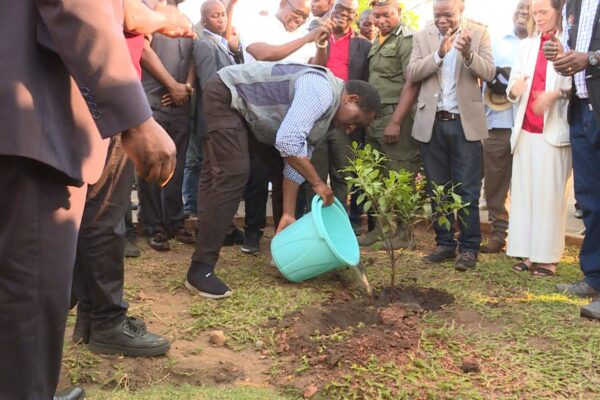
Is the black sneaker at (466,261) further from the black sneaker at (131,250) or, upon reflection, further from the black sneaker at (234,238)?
the black sneaker at (131,250)

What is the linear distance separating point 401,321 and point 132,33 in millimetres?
2049

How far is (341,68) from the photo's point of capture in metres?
6.12

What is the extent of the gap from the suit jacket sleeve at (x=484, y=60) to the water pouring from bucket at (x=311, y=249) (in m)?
1.51

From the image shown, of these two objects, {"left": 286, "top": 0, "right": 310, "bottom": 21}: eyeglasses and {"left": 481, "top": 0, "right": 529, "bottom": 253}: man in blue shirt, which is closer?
{"left": 286, "top": 0, "right": 310, "bottom": 21}: eyeglasses

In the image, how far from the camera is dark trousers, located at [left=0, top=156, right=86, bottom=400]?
1.83 metres

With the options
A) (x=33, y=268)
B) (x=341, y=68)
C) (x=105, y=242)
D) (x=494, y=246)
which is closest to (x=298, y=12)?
(x=341, y=68)

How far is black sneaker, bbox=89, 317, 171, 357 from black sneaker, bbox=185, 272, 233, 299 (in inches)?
38.9

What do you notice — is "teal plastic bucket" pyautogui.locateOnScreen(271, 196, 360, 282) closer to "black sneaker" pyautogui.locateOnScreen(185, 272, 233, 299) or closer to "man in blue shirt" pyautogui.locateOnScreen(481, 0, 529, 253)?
"black sneaker" pyautogui.locateOnScreen(185, 272, 233, 299)

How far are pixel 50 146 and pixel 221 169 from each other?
8.29 ft

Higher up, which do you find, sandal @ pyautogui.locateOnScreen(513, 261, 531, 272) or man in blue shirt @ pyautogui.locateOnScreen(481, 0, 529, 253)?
man in blue shirt @ pyautogui.locateOnScreen(481, 0, 529, 253)

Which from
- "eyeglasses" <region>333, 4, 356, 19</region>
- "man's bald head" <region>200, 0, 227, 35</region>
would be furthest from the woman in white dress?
"man's bald head" <region>200, 0, 227, 35</region>

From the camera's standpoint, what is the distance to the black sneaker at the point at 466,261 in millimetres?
5109

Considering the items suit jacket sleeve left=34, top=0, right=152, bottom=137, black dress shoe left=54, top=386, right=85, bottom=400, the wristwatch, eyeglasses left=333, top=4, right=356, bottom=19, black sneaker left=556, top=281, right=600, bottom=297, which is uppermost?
suit jacket sleeve left=34, top=0, right=152, bottom=137

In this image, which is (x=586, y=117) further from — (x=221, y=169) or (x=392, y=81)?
(x=221, y=169)
